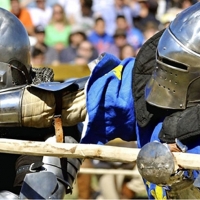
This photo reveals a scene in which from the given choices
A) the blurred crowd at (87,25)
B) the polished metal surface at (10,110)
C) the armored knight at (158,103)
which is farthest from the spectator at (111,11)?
the polished metal surface at (10,110)

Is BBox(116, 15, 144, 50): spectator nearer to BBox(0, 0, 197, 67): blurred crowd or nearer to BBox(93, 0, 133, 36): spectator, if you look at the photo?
BBox(0, 0, 197, 67): blurred crowd

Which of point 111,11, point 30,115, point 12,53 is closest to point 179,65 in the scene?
point 30,115

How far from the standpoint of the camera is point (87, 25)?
7.59 m

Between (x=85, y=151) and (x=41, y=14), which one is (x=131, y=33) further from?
(x=85, y=151)

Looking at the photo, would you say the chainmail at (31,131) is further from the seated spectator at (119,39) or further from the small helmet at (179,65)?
the seated spectator at (119,39)

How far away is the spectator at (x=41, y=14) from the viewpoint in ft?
25.1

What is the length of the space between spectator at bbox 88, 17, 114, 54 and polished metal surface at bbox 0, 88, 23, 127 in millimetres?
3815

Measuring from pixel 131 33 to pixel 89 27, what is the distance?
1.74 feet

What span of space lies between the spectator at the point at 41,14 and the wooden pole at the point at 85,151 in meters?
4.68

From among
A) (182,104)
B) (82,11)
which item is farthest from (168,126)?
(82,11)

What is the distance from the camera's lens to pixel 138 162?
295 cm

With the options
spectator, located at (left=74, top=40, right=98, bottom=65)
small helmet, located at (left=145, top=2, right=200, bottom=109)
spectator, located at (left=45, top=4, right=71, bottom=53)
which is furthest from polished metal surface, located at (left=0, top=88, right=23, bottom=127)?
spectator, located at (left=45, top=4, right=71, bottom=53)

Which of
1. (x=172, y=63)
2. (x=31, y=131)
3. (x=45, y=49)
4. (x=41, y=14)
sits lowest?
Result: (x=45, y=49)

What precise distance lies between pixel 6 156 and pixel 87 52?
11.3 feet
